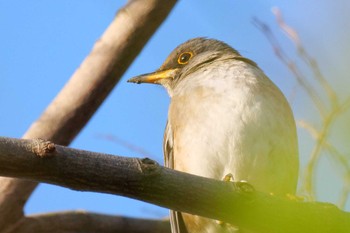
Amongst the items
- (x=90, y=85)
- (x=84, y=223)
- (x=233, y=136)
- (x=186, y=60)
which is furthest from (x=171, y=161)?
(x=186, y=60)

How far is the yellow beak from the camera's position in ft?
25.3

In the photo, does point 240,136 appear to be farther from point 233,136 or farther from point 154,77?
point 154,77

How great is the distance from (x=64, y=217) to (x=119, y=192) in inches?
150

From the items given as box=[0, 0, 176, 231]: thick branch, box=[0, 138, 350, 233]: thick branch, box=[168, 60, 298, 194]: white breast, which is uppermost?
box=[0, 0, 176, 231]: thick branch

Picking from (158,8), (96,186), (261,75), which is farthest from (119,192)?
(158,8)

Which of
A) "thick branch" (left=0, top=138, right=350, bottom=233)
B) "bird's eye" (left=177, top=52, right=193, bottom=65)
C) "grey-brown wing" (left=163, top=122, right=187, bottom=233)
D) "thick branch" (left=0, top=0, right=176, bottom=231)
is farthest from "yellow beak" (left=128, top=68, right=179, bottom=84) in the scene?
"thick branch" (left=0, top=138, right=350, bottom=233)

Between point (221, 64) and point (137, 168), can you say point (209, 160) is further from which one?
point (137, 168)

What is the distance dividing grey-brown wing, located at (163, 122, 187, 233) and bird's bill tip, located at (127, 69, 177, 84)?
1.12m

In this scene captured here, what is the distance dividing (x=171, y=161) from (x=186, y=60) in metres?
1.64

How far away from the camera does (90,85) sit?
697 cm

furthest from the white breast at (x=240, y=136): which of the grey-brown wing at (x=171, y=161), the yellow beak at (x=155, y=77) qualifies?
the yellow beak at (x=155, y=77)

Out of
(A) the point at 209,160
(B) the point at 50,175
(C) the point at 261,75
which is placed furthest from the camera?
(C) the point at 261,75

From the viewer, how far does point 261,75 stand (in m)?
6.62

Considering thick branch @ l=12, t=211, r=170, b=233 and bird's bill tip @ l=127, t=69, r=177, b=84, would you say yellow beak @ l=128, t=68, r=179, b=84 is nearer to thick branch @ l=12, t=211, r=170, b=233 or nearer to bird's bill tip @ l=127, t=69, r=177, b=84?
bird's bill tip @ l=127, t=69, r=177, b=84
